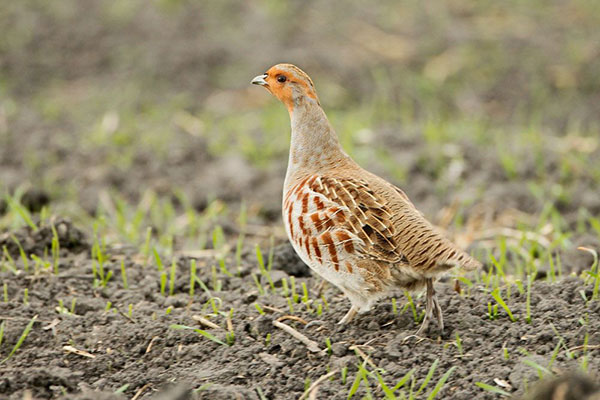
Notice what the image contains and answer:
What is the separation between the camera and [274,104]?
9.06 m

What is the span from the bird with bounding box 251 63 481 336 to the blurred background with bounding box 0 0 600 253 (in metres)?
2.16

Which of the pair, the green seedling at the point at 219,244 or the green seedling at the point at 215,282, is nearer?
the green seedling at the point at 215,282

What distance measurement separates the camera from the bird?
138 inches

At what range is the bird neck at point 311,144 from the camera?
4.10 metres

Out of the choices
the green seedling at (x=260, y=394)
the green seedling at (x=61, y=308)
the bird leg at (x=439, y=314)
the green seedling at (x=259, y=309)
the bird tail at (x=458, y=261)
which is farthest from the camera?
the green seedling at (x=61, y=308)

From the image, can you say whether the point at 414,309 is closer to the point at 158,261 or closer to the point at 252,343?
the point at 252,343

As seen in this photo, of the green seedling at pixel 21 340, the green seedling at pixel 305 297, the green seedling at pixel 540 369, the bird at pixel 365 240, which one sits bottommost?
the green seedling at pixel 21 340

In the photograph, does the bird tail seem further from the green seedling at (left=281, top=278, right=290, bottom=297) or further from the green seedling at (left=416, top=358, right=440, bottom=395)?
the green seedling at (left=281, top=278, right=290, bottom=297)

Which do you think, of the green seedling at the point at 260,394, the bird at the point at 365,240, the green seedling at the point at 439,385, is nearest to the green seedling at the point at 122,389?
the green seedling at the point at 260,394

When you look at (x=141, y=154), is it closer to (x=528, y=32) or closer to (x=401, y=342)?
(x=401, y=342)

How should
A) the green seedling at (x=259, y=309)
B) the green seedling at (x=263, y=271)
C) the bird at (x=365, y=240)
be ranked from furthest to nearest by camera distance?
1. the green seedling at (x=263, y=271)
2. the green seedling at (x=259, y=309)
3. the bird at (x=365, y=240)

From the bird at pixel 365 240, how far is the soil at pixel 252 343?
18 centimetres

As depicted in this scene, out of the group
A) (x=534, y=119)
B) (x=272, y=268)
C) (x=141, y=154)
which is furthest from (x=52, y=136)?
(x=534, y=119)

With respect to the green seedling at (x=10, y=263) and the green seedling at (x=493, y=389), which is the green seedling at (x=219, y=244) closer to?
the green seedling at (x=10, y=263)
